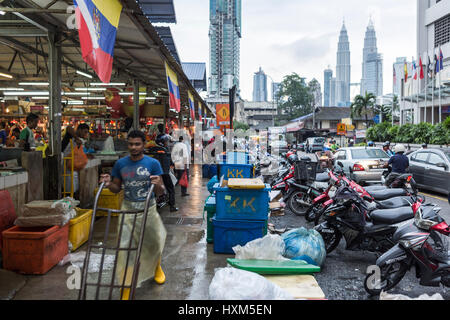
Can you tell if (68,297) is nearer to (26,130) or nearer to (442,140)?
(26,130)

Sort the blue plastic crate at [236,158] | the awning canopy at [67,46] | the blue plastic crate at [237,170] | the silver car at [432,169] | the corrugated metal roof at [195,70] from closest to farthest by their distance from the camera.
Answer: the awning canopy at [67,46]
the blue plastic crate at [237,170]
the blue plastic crate at [236,158]
the silver car at [432,169]
the corrugated metal roof at [195,70]

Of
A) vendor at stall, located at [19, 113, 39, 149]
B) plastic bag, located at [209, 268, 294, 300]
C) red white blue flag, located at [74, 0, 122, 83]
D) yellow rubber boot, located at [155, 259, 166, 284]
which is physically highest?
red white blue flag, located at [74, 0, 122, 83]

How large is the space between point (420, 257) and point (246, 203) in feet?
8.08

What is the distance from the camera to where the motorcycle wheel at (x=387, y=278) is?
14.8ft

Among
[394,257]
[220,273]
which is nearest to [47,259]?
[220,273]

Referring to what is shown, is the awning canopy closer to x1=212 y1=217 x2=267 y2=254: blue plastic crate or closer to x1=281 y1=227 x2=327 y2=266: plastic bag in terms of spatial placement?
x1=212 y1=217 x2=267 y2=254: blue plastic crate

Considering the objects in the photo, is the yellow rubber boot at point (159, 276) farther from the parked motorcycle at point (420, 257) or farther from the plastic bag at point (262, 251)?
the parked motorcycle at point (420, 257)

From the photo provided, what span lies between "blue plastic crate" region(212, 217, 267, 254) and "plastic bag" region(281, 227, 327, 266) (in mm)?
475

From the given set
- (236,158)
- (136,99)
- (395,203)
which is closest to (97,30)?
(395,203)

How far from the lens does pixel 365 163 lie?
13570 mm

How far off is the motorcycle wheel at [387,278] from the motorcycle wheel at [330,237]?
4.65ft

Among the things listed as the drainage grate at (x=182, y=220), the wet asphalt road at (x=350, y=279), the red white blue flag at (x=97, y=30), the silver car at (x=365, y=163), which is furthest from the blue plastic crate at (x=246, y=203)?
the silver car at (x=365, y=163)

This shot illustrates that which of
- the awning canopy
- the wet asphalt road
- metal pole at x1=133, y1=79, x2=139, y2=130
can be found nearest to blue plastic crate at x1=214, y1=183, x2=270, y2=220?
the wet asphalt road

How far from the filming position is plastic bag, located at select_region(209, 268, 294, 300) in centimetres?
325
